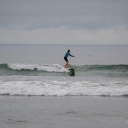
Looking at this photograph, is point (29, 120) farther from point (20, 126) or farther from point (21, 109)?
point (21, 109)

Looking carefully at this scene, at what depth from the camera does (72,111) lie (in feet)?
27.8

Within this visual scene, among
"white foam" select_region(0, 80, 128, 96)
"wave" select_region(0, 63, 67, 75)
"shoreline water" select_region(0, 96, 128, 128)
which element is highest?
"wave" select_region(0, 63, 67, 75)

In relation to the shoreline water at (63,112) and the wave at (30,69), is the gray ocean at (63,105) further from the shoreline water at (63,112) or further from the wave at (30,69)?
the wave at (30,69)

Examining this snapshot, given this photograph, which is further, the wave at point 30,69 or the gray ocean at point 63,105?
the wave at point 30,69

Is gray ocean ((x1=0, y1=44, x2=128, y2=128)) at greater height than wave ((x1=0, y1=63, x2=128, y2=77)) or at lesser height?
lesser

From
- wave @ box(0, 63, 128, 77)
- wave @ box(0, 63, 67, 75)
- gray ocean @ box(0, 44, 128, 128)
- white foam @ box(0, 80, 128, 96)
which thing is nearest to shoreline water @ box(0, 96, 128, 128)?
gray ocean @ box(0, 44, 128, 128)

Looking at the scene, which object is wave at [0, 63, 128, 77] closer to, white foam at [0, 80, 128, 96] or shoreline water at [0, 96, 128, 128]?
white foam at [0, 80, 128, 96]

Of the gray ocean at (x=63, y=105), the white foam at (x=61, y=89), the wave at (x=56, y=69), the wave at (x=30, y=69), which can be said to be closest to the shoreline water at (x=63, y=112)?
the gray ocean at (x=63, y=105)

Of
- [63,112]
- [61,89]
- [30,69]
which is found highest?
[30,69]

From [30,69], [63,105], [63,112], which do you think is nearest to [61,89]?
[63,105]

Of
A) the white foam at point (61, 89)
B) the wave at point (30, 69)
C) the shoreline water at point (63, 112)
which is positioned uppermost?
the wave at point (30, 69)

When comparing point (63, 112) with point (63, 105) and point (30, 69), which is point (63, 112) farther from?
point (30, 69)

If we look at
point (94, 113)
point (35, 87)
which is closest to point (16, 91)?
point (35, 87)

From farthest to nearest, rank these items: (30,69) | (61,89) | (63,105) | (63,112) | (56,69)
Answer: (30,69)
(56,69)
(61,89)
(63,105)
(63,112)
